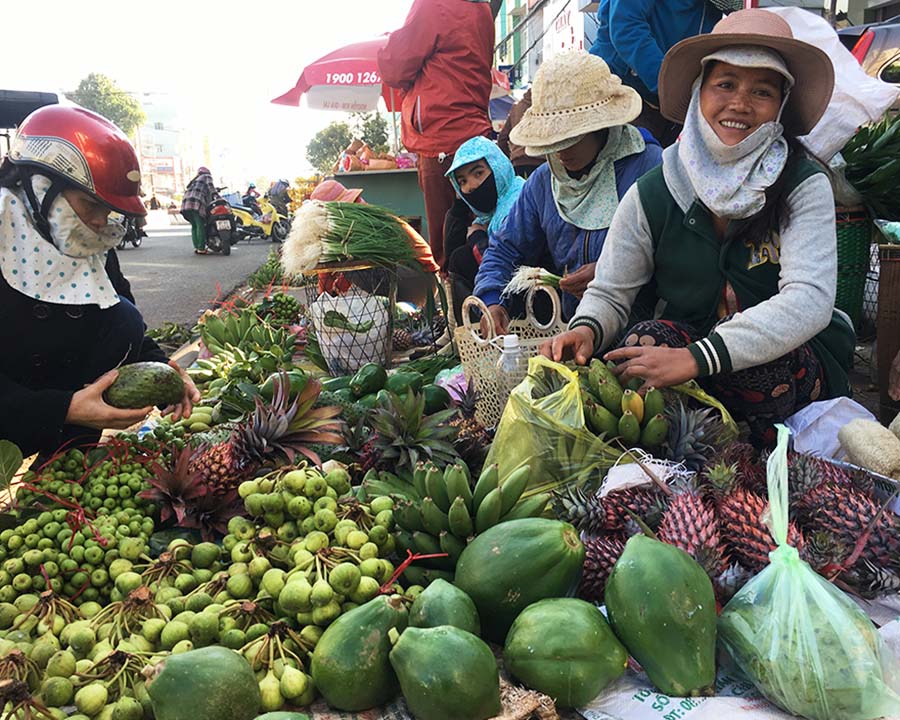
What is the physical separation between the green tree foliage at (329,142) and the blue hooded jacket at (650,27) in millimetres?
27268

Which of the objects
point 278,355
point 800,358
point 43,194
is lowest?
point 278,355

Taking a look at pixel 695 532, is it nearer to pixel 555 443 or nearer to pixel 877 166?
pixel 555 443

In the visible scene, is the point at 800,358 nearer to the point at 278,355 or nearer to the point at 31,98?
the point at 278,355

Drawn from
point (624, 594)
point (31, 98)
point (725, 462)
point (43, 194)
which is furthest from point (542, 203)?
point (31, 98)

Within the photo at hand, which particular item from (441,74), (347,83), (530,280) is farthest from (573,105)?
(347,83)

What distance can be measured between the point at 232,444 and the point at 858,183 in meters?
3.07

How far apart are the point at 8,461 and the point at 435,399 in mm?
1539

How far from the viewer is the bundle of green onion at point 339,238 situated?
4.05 m

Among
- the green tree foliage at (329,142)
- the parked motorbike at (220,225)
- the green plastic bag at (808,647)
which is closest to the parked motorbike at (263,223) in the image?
the parked motorbike at (220,225)

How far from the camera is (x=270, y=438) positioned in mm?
2336

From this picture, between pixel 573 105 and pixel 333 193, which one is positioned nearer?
pixel 573 105

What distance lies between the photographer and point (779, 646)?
1.27 metres

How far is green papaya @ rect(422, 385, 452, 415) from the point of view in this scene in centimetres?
295

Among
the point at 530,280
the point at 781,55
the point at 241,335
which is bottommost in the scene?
the point at 241,335
